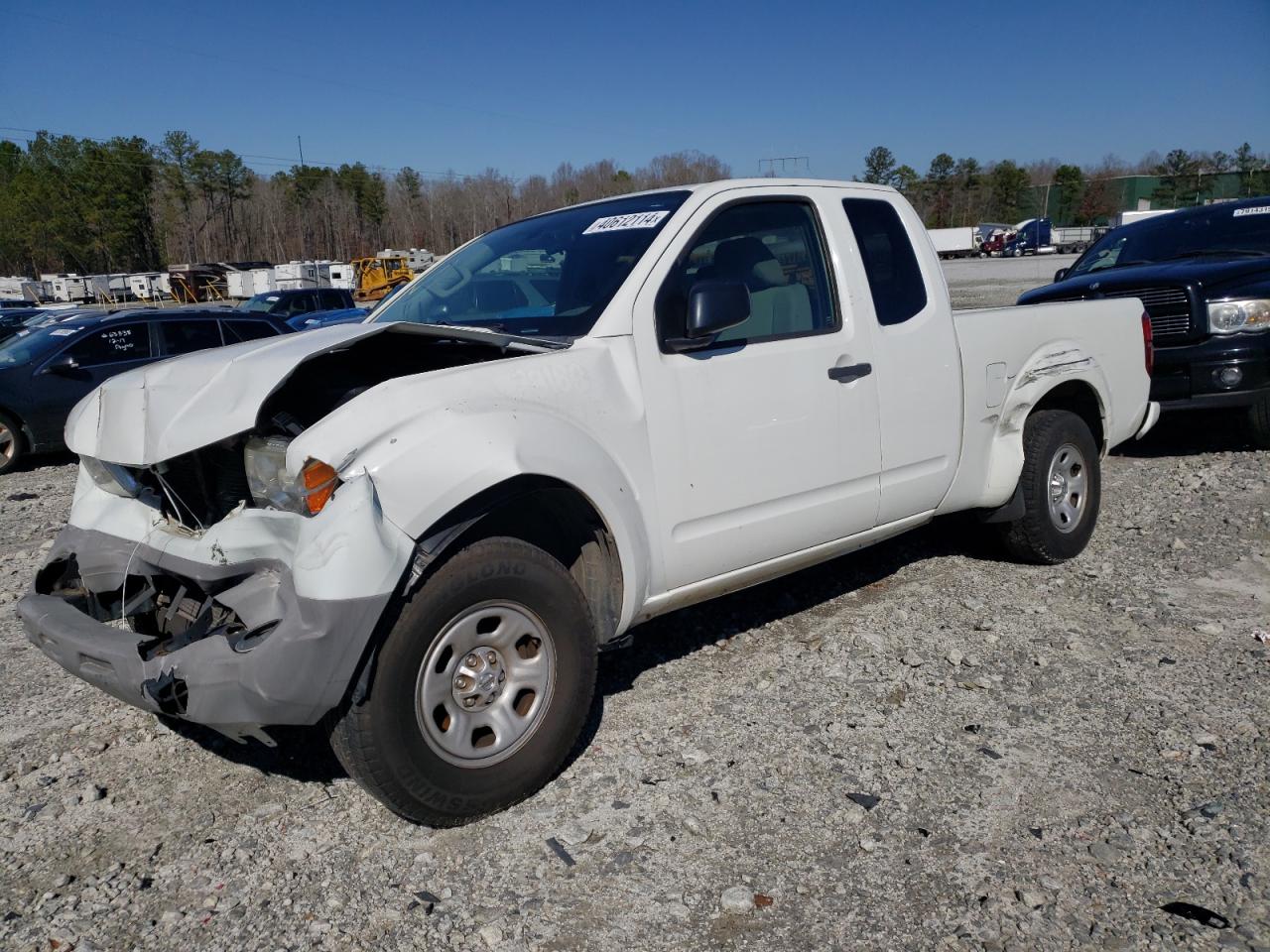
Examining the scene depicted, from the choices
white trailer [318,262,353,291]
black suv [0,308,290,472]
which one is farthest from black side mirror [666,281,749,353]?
white trailer [318,262,353,291]

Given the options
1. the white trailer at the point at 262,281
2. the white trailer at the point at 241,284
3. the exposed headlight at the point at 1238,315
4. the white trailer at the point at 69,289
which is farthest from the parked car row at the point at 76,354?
the white trailer at the point at 69,289

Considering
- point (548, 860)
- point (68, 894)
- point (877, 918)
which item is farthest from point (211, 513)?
point (877, 918)

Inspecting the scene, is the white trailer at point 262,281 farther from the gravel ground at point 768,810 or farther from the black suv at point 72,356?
the gravel ground at point 768,810

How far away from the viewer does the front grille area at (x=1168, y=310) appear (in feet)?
24.7

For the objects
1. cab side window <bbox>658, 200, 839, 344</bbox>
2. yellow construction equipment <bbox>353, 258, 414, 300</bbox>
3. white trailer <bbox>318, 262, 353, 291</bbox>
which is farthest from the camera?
white trailer <bbox>318, 262, 353, 291</bbox>

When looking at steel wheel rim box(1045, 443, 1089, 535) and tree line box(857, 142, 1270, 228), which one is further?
tree line box(857, 142, 1270, 228)

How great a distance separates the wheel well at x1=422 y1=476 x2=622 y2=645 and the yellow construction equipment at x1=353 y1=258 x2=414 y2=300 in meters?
48.6

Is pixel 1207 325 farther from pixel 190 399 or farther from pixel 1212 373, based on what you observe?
pixel 190 399

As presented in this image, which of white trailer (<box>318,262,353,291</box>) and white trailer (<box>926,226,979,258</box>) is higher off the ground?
white trailer (<box>318,262,353,291</box>)

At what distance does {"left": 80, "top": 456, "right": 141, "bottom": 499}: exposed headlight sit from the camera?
332 cm

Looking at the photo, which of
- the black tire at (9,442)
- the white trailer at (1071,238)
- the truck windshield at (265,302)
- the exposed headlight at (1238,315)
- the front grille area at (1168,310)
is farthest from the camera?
the white trailer at (1071,238)

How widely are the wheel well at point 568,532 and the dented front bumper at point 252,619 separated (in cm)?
45

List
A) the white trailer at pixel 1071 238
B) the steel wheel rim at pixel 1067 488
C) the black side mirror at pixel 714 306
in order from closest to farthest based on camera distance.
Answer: the black side mirror at pixel 714 306
the steel wheel rim at pixel 1067 488
the white trailer at pixel 1071 238

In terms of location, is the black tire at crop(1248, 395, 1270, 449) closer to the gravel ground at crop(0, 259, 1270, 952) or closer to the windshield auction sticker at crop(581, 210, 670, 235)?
the gravel ground at crop(0, 259, 1270, 952)
